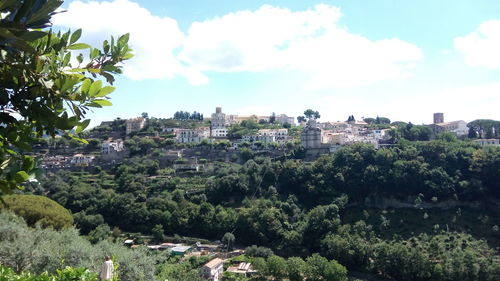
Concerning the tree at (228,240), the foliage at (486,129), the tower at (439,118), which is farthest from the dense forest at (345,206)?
the tower at (439,118)

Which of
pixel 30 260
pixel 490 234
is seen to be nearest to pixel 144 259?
pixel 30 260

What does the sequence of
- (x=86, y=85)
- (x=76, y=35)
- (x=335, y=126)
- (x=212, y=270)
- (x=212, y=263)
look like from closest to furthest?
(x=86, y=85) → (x=76, y=35) → (x=212, y=270) → (x=212, y=263) → (x=335, y=126)

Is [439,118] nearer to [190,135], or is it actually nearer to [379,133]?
[379,133]

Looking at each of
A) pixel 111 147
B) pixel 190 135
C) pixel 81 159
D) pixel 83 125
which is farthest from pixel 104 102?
pixel 190 135

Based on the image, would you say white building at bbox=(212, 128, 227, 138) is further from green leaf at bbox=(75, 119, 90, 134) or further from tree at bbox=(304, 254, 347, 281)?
green leaf at bbox=(75, 119, 90, 134)

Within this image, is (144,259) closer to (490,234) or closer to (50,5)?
(50,5)

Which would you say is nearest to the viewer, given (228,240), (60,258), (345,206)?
(60,258)

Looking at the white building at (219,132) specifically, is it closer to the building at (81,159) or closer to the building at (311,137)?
the building at (311,137)
